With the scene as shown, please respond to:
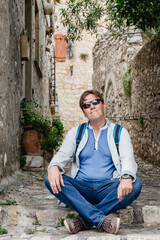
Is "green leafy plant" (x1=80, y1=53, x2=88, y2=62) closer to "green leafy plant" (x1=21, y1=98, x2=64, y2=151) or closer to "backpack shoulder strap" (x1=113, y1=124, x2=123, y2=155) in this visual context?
"green leafy plant" (x1=21, y1=98, x2=64, y2=151)

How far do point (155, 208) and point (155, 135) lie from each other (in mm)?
3476

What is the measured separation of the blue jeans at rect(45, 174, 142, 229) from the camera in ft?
7.80

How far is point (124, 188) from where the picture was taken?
2318mm

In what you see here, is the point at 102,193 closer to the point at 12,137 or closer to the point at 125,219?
the point at 125,219

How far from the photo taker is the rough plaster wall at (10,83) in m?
3.62

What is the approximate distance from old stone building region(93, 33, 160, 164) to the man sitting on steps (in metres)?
3.49

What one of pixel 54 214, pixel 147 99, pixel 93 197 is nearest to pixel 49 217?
pixel 54 214

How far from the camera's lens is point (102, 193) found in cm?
260

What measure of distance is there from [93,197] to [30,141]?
2.77m

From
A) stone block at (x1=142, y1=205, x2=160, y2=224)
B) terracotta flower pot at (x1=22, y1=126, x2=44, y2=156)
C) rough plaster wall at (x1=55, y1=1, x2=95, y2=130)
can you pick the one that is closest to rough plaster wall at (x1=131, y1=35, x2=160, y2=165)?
terracotta flower pot at (x1=22, y1=126, x2=44, y2=156)

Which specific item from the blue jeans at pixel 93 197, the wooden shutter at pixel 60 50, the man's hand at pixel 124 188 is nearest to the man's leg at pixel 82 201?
the blue jeans at pixel 93 197

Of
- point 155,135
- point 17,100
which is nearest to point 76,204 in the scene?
point 17,100

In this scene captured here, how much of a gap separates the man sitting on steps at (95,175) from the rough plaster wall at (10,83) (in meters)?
1.15

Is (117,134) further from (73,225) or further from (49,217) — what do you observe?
(49,217)
